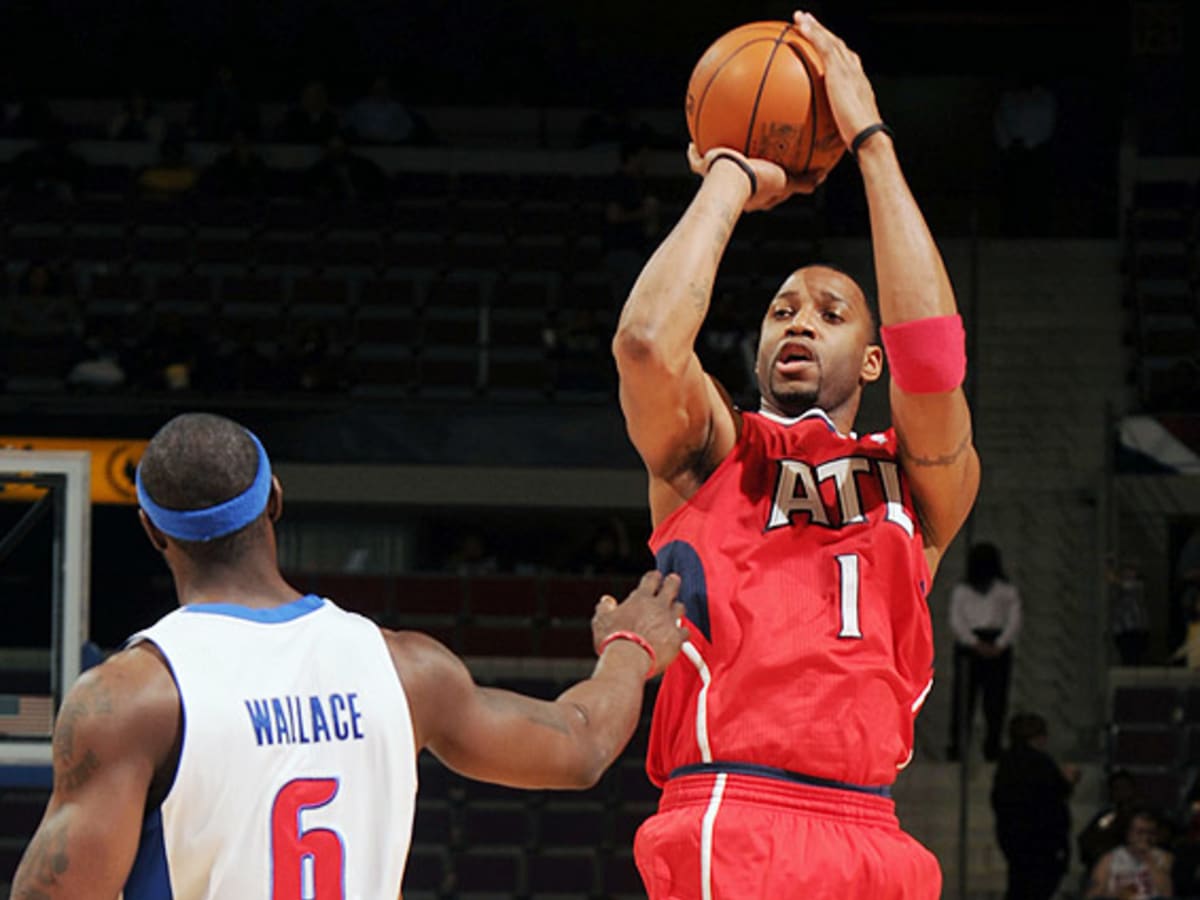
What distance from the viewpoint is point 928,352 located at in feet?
12.6

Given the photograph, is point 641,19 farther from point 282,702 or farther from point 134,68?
point 282,702

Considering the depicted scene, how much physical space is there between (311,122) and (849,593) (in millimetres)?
13568

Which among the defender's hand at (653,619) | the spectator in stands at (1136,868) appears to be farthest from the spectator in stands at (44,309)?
the defender's hand at (653,619)

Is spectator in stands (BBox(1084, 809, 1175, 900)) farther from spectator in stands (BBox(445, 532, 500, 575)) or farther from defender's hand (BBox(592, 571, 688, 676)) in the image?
defender's hand (BBox(592, 571, 688, 676))

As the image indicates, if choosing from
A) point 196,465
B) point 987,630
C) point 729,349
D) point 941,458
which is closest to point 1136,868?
point 987,630

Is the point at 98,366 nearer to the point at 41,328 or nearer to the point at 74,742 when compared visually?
the point at 41,328

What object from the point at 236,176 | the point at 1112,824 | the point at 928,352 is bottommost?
the point at 1112,824

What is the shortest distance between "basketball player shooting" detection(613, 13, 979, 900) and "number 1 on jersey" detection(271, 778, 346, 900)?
99 centimetres

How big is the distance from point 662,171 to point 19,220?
502cm

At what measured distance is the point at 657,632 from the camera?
3613 mm

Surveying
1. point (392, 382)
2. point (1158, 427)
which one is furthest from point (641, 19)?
point (1158, 427)

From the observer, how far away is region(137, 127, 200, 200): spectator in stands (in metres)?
15.6

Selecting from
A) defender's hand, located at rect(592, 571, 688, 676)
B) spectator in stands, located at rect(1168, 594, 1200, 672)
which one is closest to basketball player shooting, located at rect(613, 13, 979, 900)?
defender's hand, located at rect(592, 571, 688, 676)

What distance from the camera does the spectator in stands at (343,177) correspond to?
50.5 feet
